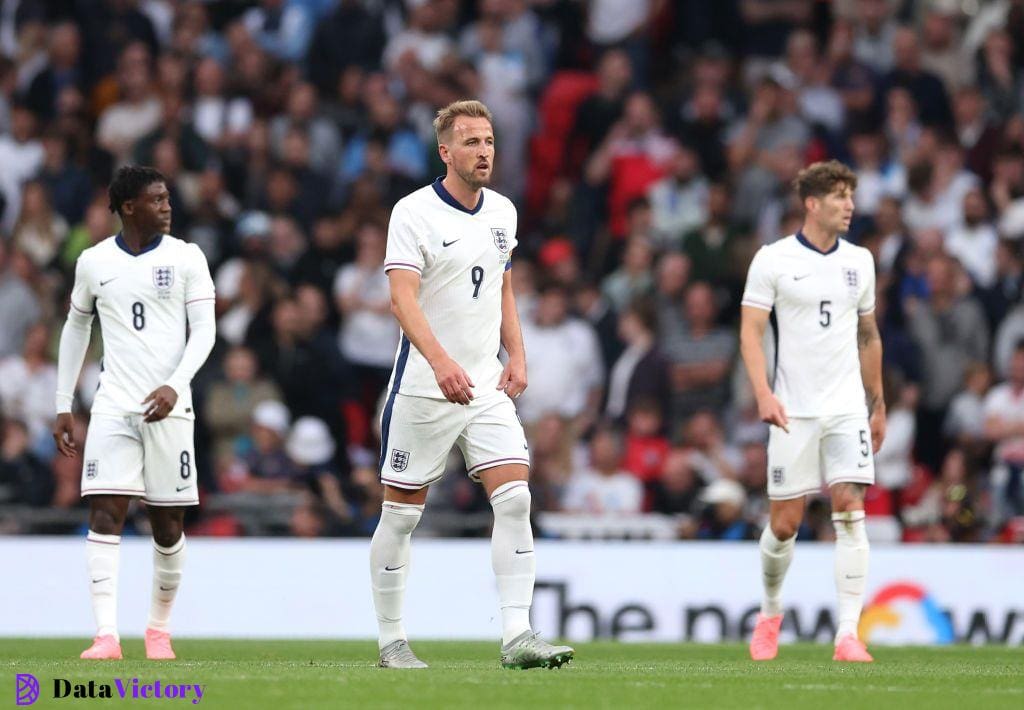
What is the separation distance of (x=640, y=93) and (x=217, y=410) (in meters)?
5.71

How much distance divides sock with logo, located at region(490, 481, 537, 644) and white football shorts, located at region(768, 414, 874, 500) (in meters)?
2.83

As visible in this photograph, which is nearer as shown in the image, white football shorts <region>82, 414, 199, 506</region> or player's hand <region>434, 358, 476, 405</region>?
player's hand <region>434, 358, 476, 405</region>

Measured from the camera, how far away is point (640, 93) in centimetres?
2009

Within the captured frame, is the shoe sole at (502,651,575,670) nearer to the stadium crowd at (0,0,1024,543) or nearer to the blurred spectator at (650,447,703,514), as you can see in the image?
the stadium crowd at (0,0,1024,543)

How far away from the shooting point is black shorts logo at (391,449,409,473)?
31.3 feet

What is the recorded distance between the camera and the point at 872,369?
39.9 ft

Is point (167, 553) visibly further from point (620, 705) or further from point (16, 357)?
point (16, 357)

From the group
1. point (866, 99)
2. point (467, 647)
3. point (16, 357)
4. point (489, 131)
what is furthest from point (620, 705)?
point (866, 99)

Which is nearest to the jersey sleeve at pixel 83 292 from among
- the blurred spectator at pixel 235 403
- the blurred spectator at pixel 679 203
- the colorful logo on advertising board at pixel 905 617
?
the blurred spectator at pixel 235 403

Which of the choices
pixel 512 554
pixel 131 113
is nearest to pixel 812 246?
pixel 512 554

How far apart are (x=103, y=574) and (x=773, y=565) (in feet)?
13.1

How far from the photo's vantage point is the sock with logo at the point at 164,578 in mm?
11258

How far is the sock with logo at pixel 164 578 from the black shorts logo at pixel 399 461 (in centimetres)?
221

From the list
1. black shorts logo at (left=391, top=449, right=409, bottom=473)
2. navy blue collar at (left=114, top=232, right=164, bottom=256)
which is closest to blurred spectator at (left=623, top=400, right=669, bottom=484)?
navy blue collar at (left=114, top=232, right=164, bottom=256)
